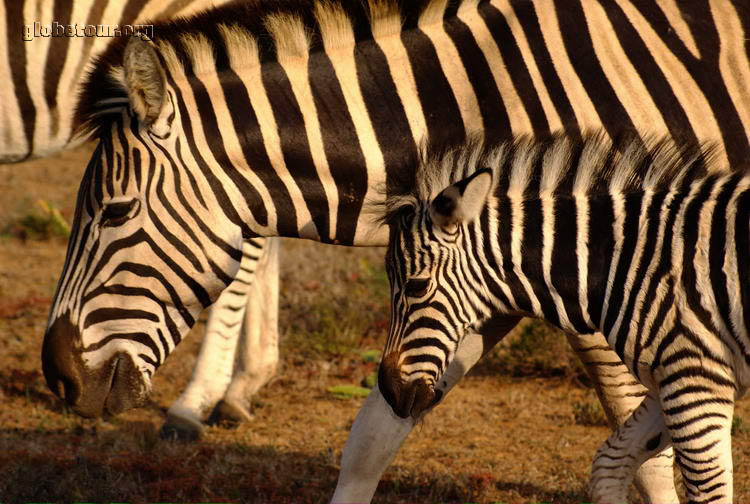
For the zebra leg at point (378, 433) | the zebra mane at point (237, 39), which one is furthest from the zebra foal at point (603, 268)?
the zebra mane at point (237, 39)

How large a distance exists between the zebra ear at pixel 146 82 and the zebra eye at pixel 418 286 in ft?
4.20

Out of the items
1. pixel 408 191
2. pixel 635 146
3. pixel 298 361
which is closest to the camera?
pixel 635 146

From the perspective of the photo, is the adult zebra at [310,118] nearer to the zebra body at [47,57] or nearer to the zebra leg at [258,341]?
the zebra body at [47,57]

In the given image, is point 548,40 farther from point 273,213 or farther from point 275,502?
point 275,502

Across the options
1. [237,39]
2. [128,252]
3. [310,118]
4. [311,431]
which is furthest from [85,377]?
[311,431]

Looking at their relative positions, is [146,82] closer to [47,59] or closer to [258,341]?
[47,59]

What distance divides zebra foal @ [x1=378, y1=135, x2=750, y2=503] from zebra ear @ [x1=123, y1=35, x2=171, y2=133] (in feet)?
3.59

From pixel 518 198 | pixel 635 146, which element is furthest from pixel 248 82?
pixel 635 146

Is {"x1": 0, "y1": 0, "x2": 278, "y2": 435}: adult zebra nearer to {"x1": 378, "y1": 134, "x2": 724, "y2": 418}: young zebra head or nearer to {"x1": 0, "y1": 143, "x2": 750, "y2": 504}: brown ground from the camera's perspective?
{"x1": 0, "y1": 143, "x2": 750, "y2": 504}: brown ground

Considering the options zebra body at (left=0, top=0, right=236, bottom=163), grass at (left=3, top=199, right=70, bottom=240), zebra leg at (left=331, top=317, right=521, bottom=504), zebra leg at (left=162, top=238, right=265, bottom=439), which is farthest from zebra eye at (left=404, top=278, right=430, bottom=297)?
grass at (left=3, top=199, right=70, bottom=240)

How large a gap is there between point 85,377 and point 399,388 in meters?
1.41

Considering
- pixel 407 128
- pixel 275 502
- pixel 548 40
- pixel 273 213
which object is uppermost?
pixel 548 40

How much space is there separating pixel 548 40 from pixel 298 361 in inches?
172

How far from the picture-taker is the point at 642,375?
4.35 meters
